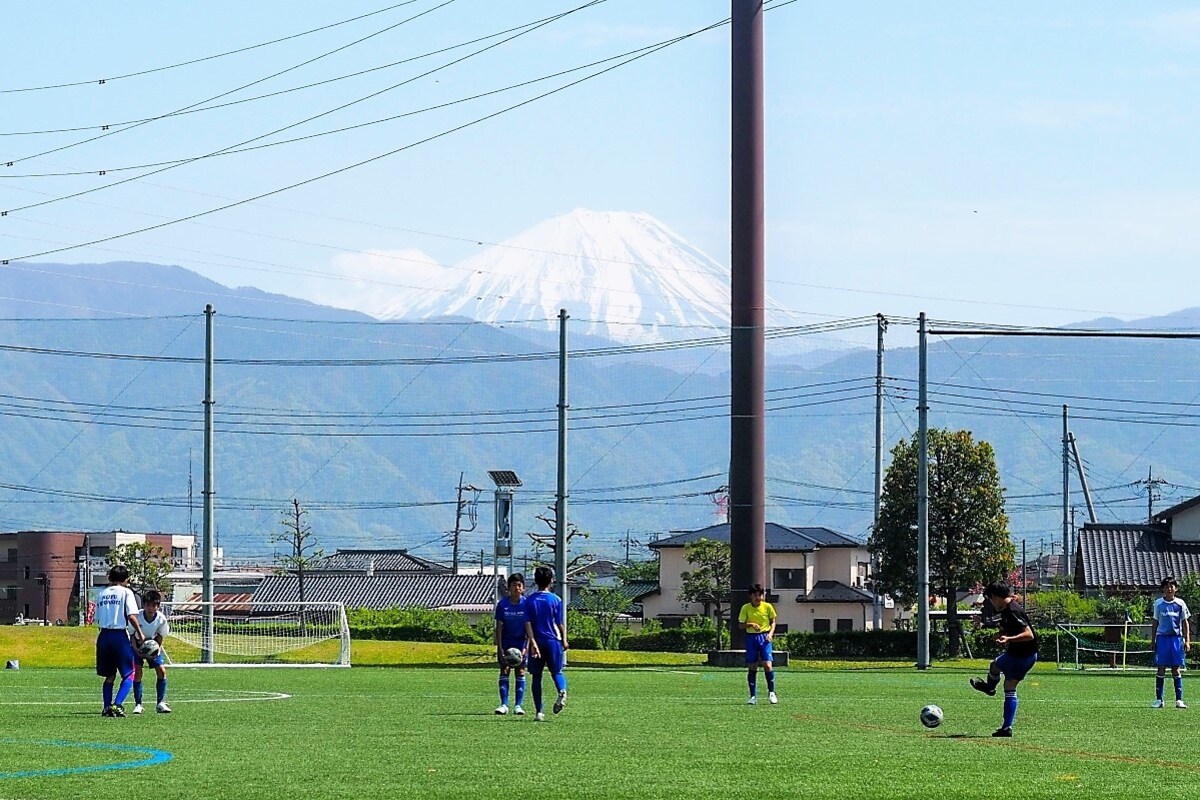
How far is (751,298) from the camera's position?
49375 millimetres

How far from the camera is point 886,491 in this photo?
72375 millimetres

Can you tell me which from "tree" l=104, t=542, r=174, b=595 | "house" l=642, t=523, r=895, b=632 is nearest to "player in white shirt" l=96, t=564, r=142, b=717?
"house" l=642, t=523, r=895, b=632

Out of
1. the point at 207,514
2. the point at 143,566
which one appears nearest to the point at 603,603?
the point at 143,566

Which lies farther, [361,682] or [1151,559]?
[1151,559]

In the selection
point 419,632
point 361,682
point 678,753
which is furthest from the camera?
point 419,632

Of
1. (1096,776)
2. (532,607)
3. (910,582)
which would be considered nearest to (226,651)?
(910,582)

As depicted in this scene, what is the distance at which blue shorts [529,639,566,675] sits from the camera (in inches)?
893

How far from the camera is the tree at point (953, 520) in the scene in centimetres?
6938

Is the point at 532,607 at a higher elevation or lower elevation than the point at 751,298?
lower

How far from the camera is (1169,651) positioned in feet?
92.9

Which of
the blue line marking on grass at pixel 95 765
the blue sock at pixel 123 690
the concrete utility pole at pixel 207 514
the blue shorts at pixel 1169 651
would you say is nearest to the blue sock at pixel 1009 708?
the blue shorts at pixel 1169 651

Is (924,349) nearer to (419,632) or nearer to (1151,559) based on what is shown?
(419,632)

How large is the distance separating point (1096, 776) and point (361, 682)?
78.6 ft

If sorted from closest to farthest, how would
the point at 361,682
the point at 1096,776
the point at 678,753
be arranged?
the point at 1096,776, the point at 678,753, the point at 361,682
